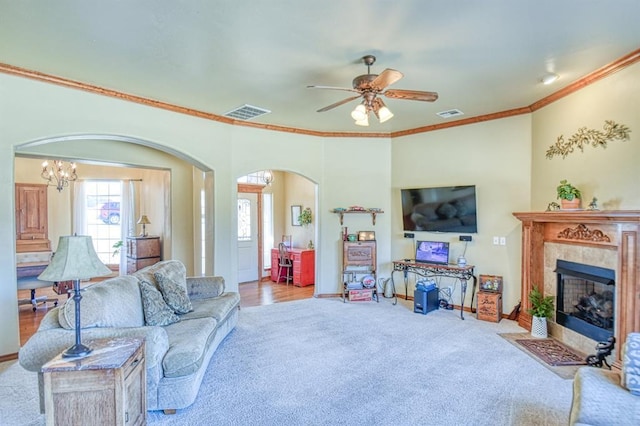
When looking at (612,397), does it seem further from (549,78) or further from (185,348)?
(549,78)

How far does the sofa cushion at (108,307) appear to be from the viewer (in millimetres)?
2670

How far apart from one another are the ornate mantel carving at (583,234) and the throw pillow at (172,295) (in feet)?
14.6

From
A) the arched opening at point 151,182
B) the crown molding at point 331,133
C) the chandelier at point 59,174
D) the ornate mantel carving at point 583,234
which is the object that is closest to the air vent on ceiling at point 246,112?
the crown molding at point 331,133

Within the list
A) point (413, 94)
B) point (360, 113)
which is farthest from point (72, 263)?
point (413, 94)

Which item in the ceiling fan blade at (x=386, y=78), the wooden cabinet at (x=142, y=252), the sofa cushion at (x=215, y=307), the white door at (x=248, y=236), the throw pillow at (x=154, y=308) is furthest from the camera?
the white door at (x=248, y=236)

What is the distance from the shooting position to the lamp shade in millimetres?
2250

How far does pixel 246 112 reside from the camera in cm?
513

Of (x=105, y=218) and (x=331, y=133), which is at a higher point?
(x=331, y=133)

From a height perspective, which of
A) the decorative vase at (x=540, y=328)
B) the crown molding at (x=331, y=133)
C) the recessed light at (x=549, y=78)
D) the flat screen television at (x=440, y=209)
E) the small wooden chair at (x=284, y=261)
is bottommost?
the decorative vase at (x=540, y=328)

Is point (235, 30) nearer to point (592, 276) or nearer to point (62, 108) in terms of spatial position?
point (62, 108)

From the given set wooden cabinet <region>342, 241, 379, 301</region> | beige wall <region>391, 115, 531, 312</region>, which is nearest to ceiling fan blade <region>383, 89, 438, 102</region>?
beige wall <region>391, 115, 531, 312</region>

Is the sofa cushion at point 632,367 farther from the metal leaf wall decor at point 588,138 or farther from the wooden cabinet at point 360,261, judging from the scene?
the wooden cabinet at point 360,261

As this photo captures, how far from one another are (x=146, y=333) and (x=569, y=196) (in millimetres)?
4528

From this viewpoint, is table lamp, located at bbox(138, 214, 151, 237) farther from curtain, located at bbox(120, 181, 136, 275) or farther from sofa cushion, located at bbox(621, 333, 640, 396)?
sofa cushion, located at bbox(621, 333, 640, 396)
